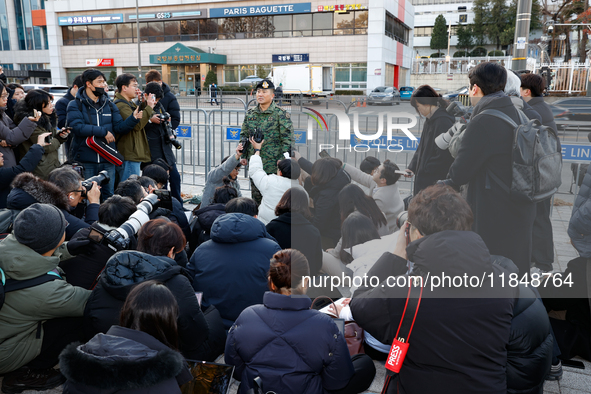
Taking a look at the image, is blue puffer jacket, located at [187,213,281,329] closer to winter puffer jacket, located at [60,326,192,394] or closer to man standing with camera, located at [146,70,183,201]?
winter puffer jacket, located at [60,326,192,394]

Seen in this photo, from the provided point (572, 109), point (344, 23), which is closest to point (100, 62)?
point (344, 23)

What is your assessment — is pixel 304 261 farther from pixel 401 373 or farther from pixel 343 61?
pixel 343 61

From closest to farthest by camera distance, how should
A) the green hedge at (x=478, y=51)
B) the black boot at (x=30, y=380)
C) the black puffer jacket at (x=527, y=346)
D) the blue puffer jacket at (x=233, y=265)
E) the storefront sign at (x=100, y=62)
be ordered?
the black puffer jacket at (x=527, y=346) < the black boot at (x=30, y=380) < the blue puffer jacket at (x=233, y=265) < the storefront sign at (x=100, y=62) < the green hedge at (x=478, y=51)

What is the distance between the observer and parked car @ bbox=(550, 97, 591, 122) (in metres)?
3.78

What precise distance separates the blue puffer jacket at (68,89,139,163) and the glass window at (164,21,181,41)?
4269 centimetres

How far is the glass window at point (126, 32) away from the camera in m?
45.7

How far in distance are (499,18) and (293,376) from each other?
6695cm

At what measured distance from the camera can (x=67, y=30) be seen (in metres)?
47.9

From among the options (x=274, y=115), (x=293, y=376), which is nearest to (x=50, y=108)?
(x=274, y=115)

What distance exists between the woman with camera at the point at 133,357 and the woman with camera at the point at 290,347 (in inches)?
14.3

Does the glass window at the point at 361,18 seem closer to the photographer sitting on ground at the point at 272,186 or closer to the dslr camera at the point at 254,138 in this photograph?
the dslr camera at the point at 254,138

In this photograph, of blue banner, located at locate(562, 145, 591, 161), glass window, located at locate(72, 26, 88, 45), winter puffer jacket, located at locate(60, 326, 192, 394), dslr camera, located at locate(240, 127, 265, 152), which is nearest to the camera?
winter puffer jacket, located at locate(60, 326, 192, 394)

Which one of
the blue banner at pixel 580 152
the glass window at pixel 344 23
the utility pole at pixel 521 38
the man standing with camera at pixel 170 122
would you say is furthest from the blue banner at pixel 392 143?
the glass window at pixel 344 23

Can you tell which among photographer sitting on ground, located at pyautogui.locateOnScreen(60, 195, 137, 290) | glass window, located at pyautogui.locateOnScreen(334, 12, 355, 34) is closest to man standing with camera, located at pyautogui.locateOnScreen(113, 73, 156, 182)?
photographer sitting on ground, located at pyautogui.locateOnScreen(60, 195, 137, 290)
